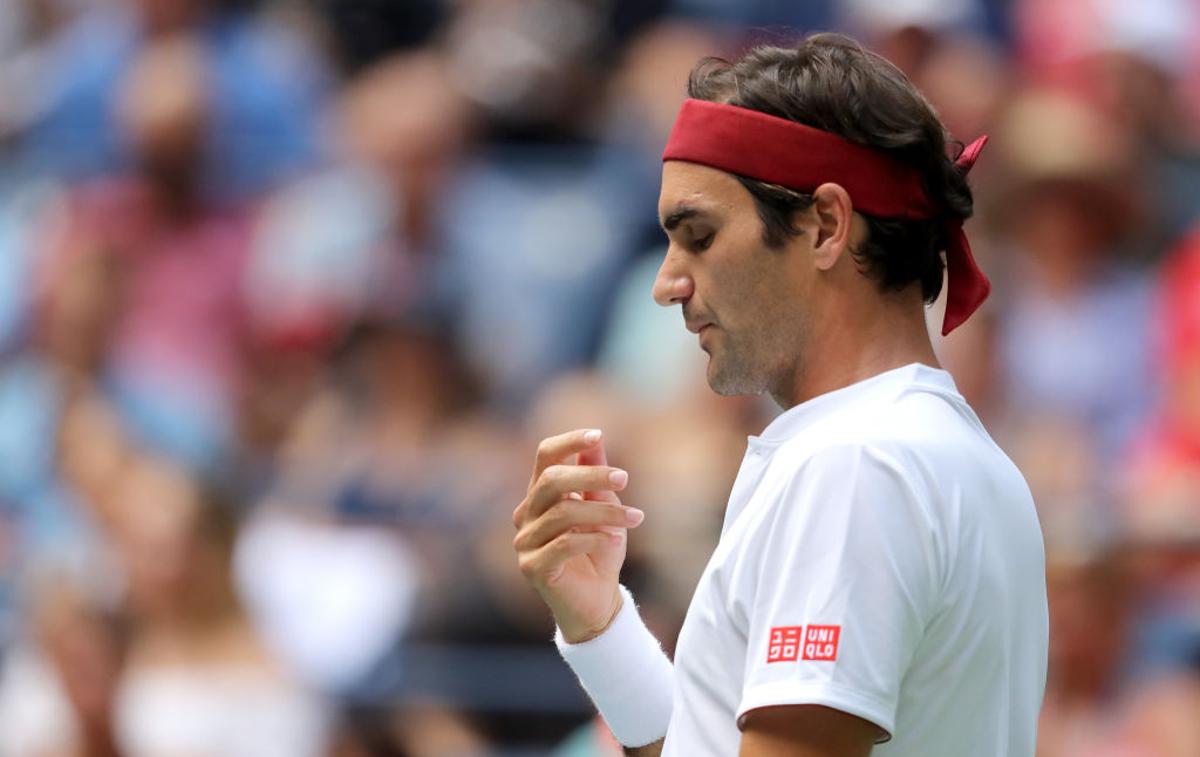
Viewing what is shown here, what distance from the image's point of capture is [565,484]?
93.1 inches

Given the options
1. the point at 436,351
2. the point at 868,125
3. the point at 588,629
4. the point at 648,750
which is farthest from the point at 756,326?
the point at 436,351

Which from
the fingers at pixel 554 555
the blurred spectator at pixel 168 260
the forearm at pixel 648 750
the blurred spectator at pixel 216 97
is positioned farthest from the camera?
the blurred spectator at pixel 216 97

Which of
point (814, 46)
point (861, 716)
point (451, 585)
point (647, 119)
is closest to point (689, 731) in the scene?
point (861, 716)

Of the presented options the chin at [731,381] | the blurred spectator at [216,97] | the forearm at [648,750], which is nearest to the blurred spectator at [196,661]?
the blurred spectator at [216,97]

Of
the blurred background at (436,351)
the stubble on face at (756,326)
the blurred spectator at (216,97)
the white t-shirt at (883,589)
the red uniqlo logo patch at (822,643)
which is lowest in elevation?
the red uniqlo logo patch at (822,643)

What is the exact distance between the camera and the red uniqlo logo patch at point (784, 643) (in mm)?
1979

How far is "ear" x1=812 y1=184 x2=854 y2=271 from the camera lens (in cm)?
223

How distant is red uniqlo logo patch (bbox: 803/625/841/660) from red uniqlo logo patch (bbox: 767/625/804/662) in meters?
0.01

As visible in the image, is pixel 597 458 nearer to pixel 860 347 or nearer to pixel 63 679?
pixel 860 347

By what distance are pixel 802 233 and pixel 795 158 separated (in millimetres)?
92

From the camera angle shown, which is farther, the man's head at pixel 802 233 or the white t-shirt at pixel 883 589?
the man's head at pixel 802 233

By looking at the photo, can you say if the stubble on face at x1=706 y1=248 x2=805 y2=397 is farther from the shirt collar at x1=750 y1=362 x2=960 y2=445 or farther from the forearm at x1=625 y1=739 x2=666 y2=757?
the forearm at x1=625 y1=739 x2=666 y2=757

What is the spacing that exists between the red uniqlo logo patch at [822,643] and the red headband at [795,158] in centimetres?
55

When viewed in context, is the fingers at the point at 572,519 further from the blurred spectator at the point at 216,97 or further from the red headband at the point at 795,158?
the blurred spectator at the point at 216,97
